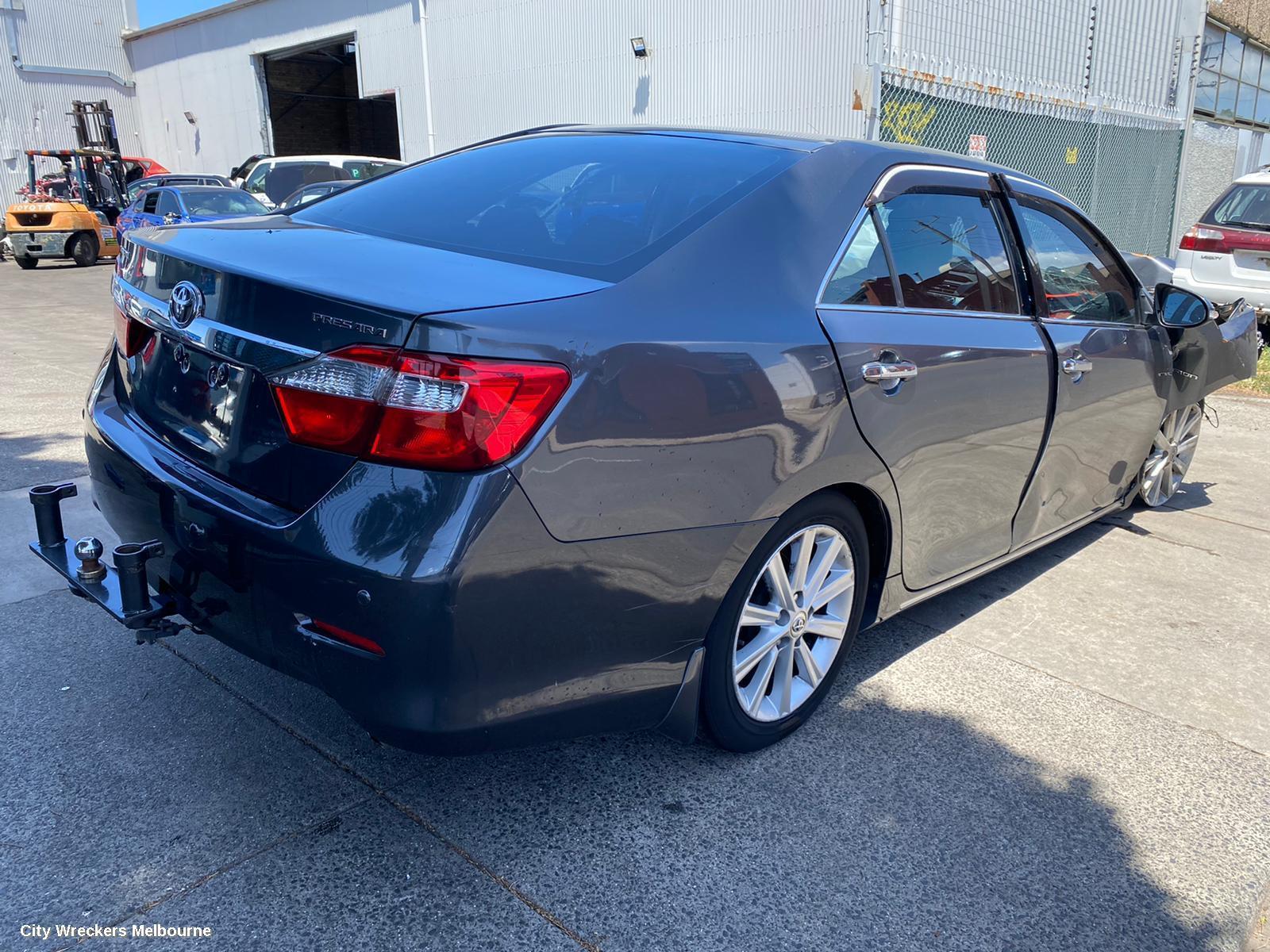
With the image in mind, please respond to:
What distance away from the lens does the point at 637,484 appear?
221cm

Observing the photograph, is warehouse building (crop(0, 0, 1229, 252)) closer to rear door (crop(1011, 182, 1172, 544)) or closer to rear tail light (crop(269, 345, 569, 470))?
rear door (crop(1011, 182, 1172, 544))

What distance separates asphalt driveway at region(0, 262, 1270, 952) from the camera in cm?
224

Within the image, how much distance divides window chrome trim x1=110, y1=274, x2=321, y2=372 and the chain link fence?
11602 mm

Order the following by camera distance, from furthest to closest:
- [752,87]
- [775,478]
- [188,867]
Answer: [752,87], [775,478], [188,867]

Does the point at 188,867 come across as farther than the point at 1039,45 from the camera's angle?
No

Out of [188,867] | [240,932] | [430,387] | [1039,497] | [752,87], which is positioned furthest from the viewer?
[752,87]

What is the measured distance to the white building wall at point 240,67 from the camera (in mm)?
22844

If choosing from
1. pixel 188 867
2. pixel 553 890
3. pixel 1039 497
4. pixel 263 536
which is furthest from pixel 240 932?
pixel 1039 497

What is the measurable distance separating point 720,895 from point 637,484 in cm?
96

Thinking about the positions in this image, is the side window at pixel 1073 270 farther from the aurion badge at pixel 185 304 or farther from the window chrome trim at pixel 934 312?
the aurion badge at pixel 185 304

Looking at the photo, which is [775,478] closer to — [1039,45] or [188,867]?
[188,867]

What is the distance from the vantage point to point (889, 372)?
9.24 ft

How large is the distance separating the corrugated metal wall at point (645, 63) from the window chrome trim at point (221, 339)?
10.8 metres

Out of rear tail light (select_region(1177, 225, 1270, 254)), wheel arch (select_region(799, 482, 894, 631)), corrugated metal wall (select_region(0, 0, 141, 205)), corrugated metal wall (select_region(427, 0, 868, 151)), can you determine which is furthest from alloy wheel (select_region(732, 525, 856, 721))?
corrugated metal wall (select_region(0, 0, 141, 205))
